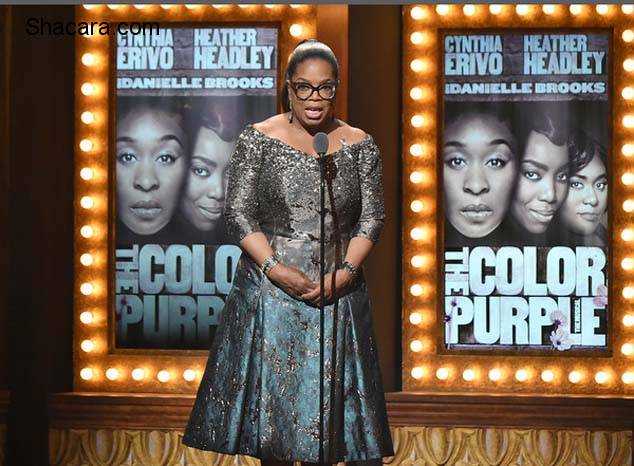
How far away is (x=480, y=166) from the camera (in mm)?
5676

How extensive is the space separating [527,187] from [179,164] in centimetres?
157

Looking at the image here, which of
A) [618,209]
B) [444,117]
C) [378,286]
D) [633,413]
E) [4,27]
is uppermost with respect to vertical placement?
[4,27]

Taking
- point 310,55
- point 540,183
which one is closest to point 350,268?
point 310,55

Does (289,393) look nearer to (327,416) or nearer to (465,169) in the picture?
(327,416)

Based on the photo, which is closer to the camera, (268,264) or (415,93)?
(268,264)

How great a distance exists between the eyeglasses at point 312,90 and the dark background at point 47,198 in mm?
1449

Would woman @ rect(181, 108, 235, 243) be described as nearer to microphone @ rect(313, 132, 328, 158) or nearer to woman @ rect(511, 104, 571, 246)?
woman @ rect(511, 104, 571, 246)

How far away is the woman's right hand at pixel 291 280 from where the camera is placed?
A: 411cm

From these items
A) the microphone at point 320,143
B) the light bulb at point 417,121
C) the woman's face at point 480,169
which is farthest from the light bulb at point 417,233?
the microphone at point 320,143

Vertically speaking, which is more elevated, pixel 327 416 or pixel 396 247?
pixel 396 247

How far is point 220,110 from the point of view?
5.68 m

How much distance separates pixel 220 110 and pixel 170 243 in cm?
64

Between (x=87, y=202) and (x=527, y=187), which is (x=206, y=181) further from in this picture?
(x=527, y=187)

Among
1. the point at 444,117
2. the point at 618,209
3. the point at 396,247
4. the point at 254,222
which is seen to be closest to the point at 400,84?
the point at 444,117
